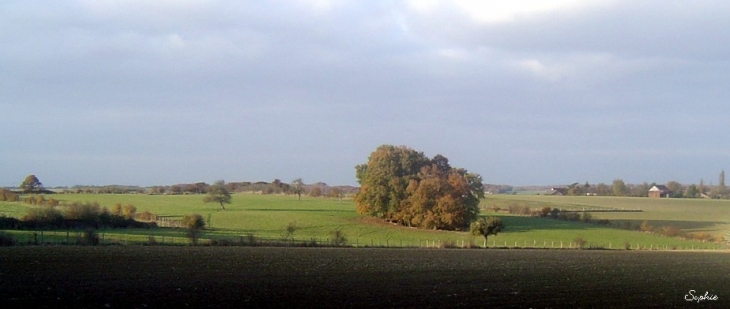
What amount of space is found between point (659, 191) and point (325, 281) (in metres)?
160

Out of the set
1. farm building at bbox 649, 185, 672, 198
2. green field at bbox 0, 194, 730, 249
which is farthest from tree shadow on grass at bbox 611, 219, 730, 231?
farm building at bbox 649, 185, 672, 198

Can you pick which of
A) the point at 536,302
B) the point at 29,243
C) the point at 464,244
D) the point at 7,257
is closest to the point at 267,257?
the point at 7,257

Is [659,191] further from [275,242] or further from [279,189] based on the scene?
[275,242]

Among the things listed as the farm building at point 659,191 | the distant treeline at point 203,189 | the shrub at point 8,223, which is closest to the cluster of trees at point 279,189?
the distant treeline at point 203,189

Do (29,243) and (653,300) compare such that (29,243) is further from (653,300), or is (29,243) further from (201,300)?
(653,300)

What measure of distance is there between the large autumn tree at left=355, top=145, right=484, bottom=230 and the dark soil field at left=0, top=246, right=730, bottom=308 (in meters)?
39.3

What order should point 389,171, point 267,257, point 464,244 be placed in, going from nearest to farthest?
point 267,257 → point 464,244 → point 389,171

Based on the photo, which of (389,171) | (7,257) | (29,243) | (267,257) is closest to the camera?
(7,257)

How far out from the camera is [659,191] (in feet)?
567

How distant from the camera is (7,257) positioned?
39.2 meters

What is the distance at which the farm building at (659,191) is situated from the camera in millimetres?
171750

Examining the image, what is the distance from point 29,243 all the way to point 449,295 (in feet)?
126

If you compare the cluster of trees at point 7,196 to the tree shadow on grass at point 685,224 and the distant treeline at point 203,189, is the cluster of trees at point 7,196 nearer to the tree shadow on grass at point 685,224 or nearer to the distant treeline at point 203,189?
the distant treeline at point 203,189

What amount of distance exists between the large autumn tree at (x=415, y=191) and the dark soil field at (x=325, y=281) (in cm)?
3933
